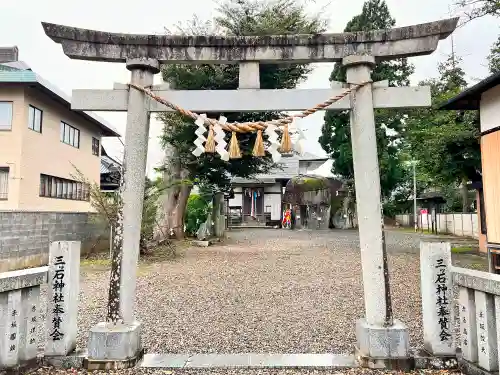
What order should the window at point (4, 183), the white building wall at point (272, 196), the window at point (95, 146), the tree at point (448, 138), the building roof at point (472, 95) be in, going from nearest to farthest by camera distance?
the building roof at point (472, 95) < the tree at point (448, 138) < the window at point (4, 183) < the window at point (95, 146) < the white building wall at point (272, 196)

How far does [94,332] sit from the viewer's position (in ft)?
13.0

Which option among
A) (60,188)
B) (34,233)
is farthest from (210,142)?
(60,188)

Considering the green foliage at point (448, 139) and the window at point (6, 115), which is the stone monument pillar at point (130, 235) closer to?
the green foliage at point (448, 139)

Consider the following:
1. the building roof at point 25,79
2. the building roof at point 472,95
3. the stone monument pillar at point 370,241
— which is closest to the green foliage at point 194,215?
the building roof at point 25,79

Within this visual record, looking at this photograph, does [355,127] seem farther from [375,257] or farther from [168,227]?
[168,227]

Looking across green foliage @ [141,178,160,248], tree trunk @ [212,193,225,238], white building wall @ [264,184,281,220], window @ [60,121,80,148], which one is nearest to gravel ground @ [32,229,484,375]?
green foliage @ [141,178,160,248]

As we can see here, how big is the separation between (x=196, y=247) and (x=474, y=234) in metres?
17.1

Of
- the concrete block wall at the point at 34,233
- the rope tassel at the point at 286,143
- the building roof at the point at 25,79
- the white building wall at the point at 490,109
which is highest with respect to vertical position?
the building roof at the point at 25,79

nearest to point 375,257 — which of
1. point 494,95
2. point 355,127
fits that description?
point 355,127

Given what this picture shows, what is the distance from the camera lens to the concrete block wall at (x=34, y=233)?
9.49m

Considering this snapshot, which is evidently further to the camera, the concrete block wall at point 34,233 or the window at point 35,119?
the window at point 35,119

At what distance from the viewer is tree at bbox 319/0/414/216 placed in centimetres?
2348

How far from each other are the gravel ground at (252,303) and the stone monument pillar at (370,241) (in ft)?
2.69

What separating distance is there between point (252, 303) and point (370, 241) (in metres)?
3.75
